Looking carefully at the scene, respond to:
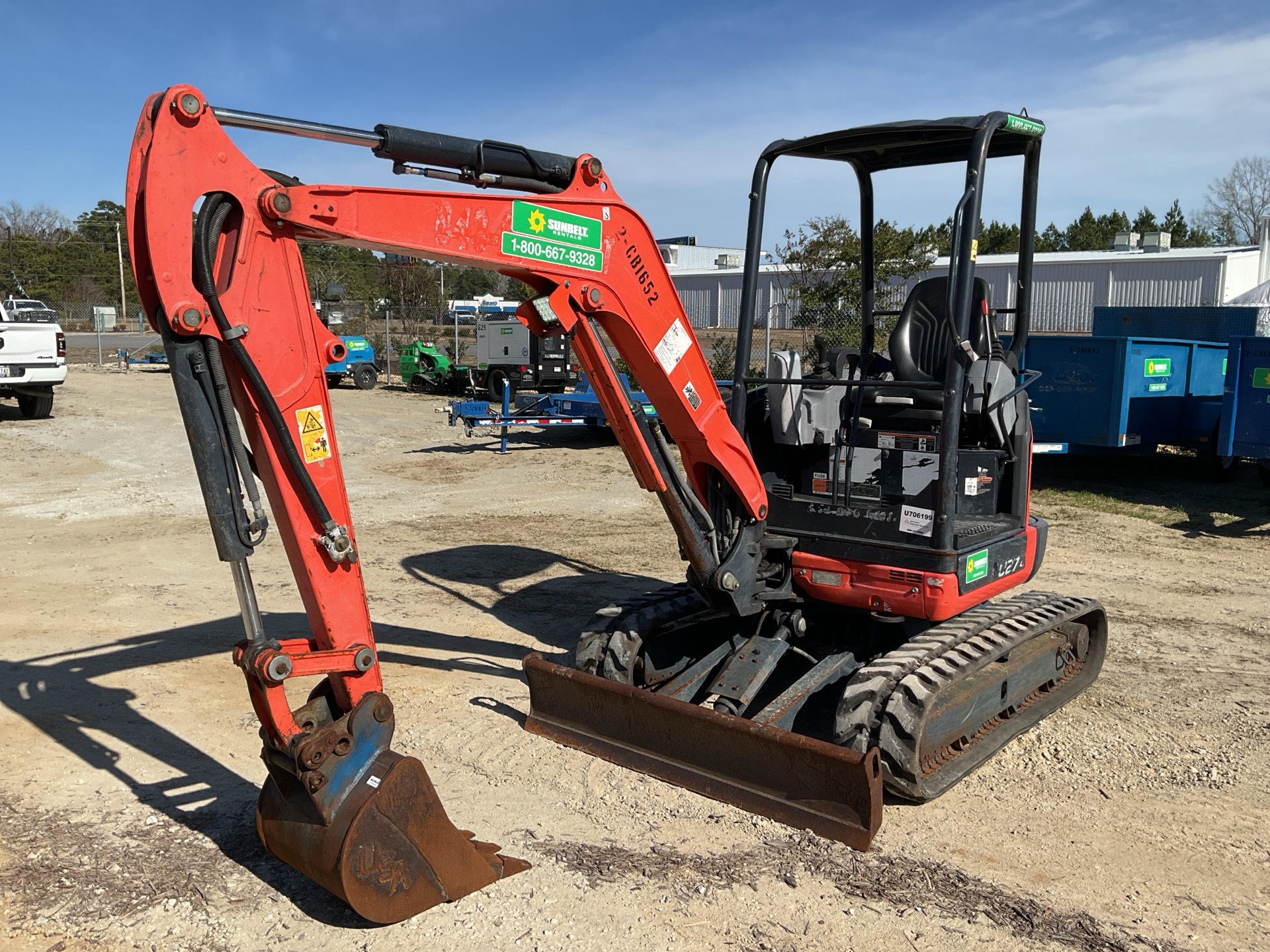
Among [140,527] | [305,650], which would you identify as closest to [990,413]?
[305,650]

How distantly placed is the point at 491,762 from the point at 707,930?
5.71 ft

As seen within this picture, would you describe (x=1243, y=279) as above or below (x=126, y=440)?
above

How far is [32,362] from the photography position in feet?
55.6

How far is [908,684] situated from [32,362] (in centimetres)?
1643

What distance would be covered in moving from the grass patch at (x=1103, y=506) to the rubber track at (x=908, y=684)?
7.05 m

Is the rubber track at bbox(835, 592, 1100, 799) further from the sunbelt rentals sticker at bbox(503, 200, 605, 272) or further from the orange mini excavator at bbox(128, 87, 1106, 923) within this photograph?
the sunbelt rentals sticker at bbox(503, 200, 605, 272)

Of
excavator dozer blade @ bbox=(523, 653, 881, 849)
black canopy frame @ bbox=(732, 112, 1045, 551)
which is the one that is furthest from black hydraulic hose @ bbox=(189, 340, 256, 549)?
black canopy frame @ bbox=(732, 112, 1045, 551)

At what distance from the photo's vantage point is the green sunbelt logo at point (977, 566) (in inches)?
201

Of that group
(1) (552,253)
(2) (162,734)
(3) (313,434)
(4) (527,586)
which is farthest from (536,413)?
(3) (313,434)

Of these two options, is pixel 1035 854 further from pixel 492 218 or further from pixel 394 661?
pixel 394 661

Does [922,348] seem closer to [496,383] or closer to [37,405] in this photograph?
[37,405]

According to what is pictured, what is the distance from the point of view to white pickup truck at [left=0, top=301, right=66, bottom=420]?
55.1 ft

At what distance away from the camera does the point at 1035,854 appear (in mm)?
4332

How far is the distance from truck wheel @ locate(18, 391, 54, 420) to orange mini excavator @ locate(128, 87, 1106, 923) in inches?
593
